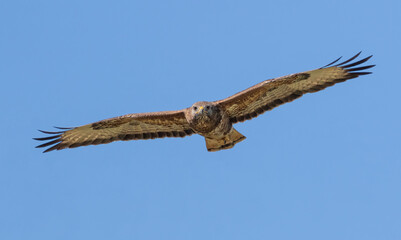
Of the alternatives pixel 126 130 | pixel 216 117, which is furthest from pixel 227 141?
pixel 126 130

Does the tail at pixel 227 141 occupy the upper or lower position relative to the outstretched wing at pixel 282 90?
lower

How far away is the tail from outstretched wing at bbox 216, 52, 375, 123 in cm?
30

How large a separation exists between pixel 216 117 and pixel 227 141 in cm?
87

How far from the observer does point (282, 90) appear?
578 inches

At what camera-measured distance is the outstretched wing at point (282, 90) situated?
14.4 m

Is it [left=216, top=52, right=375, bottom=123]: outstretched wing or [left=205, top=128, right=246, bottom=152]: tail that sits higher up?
[left=216, top=52, right=375, bottom=123]: outstretched wing

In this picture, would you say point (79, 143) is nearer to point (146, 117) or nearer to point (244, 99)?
point (146, 117)

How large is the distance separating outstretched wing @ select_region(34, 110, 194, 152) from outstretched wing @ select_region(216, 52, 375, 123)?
1133 mm

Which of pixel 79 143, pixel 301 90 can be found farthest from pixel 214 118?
pixel 79 143

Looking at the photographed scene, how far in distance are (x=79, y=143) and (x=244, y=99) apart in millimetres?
3937

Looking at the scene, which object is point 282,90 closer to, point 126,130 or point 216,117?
point 216,117

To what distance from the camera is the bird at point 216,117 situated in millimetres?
14188

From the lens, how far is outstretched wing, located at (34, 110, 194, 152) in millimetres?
14898

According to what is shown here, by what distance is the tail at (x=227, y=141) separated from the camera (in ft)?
48.4
